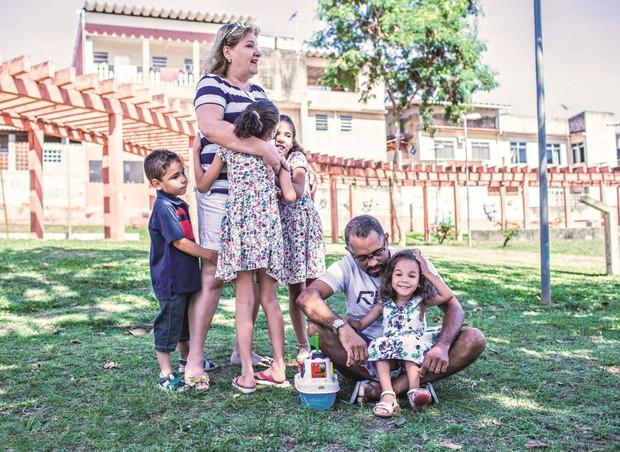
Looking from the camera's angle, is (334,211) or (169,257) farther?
(334,211)

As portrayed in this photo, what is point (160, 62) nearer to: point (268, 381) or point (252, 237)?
point (252, 237)

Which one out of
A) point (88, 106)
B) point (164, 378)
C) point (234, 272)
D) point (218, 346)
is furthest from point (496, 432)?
point (88, 106)

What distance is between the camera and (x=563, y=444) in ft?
8.15

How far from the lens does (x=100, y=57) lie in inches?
1108

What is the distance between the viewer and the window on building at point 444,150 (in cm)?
3420

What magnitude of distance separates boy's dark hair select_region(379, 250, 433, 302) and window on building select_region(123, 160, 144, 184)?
2318 centimetres

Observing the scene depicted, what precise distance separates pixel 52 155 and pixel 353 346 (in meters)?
23.8

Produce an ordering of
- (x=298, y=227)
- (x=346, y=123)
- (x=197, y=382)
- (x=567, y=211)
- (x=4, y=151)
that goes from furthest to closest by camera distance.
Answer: (x=346, y=123)
(x=567, y=211)
(x=4, y=151)
(x=298, y=227)
(x=197, y=382)

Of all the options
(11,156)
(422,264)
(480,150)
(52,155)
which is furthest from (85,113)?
(480,150)

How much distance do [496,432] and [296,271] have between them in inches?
58.1

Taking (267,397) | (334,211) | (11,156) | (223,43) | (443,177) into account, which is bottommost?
(267,397)

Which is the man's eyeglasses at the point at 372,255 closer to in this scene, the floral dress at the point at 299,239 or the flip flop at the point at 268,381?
the floral dress at the point at 299,239

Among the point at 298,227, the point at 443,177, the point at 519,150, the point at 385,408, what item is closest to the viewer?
the point at 385,408

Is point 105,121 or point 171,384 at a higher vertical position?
point 105,121
